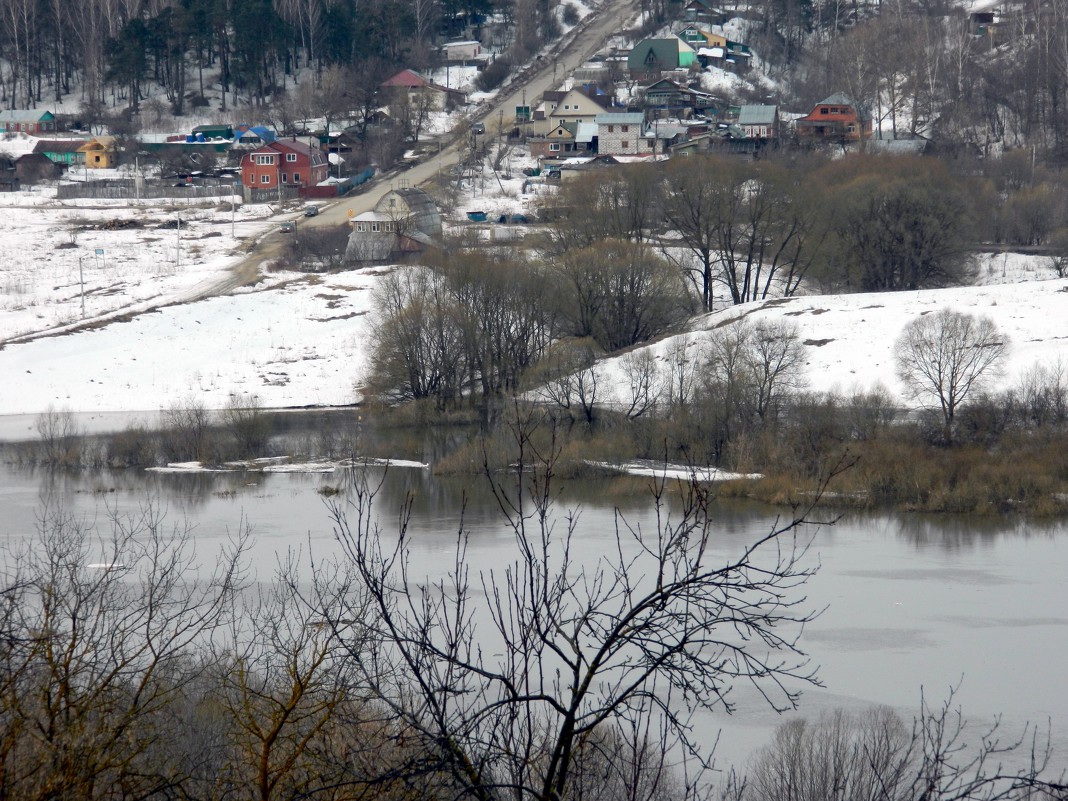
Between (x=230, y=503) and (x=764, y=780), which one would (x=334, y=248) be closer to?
(x=230, y=503)

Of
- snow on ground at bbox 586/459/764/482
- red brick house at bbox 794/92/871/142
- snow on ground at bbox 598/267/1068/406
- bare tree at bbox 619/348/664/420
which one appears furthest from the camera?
red brick house at bbox 794/92/871/142

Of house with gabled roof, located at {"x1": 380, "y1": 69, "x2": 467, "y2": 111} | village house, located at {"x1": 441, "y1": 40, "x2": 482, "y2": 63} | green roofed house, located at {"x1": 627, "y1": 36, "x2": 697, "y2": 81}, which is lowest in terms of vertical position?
→ house with gabled roof, located at {"x1": 380, "y1": 69, "x2": 467, "y2": 111}

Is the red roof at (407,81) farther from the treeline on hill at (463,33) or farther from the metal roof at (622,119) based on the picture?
the metal roof at (622,119)

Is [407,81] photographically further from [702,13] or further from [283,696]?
[283,696]

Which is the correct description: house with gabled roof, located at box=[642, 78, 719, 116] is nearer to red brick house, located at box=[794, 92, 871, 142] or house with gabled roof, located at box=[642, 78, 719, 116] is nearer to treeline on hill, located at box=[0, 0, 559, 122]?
red brick house, located at box=[794, 92, 871, 142]

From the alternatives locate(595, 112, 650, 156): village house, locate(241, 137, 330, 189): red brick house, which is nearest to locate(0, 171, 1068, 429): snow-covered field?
locate(241, 137, 330, 189): red brick house

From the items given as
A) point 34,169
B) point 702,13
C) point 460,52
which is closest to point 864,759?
point 34,169
